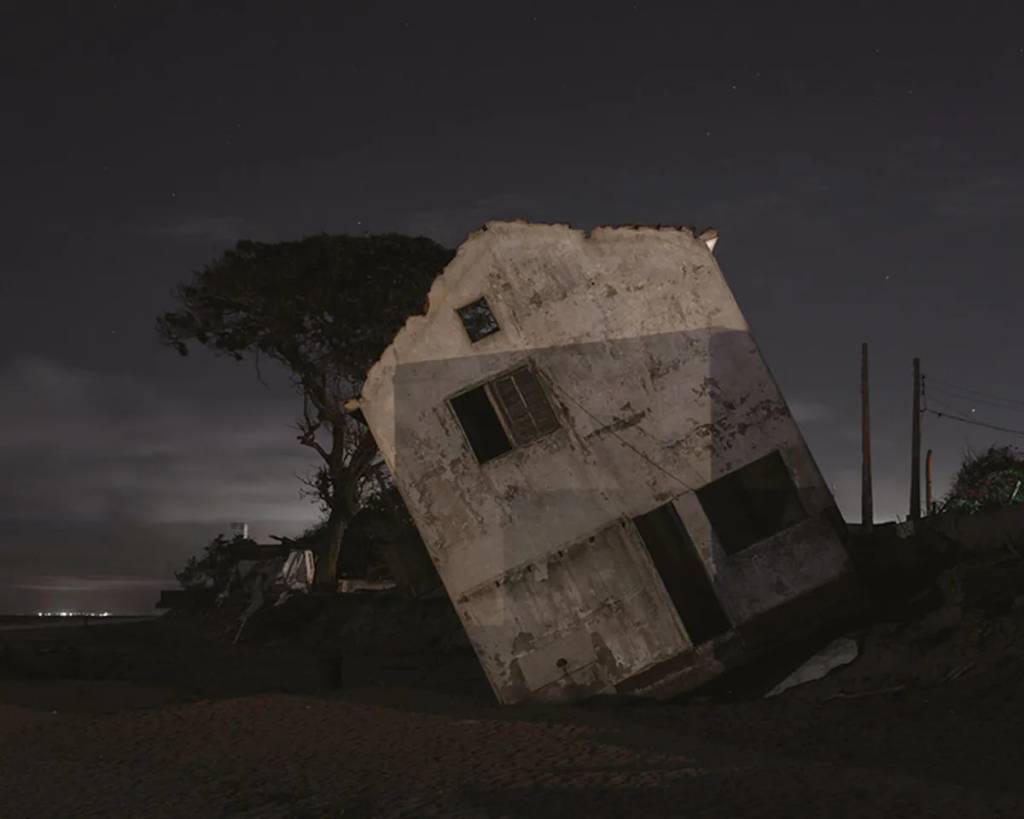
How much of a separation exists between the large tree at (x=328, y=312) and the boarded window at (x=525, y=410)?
1776 centimetres

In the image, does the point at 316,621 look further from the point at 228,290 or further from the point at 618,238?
the point at 618,238

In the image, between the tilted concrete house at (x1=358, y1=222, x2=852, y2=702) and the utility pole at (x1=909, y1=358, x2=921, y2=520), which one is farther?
the utility pole at (x1=909, y1=358, x2=921, y2=520)

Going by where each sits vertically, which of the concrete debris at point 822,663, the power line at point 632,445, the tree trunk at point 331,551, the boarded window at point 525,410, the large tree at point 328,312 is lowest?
the concrete debris at point 822,663

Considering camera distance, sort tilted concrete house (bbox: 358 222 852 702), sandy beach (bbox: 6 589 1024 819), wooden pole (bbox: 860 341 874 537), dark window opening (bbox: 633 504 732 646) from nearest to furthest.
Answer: sandy beach (bbox: 6 589 1024 819), tilted concrete house (bbox: 358 222 852 702), dark window opening (bbox: 633 504 732 646), wooden pole (bbox: 860 341 874 537)

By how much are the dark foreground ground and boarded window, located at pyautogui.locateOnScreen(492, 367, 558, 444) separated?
4064 millimetres

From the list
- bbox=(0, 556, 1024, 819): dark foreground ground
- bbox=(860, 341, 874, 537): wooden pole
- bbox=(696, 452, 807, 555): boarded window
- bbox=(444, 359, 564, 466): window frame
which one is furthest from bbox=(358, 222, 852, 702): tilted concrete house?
bbox=(860, 341, 874, 537): wooden pole

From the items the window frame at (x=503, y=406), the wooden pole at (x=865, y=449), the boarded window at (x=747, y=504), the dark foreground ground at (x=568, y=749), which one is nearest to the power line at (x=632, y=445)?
the window frame at (x=503, y=406)

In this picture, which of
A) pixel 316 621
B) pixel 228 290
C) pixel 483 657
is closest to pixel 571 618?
pixel 483 657

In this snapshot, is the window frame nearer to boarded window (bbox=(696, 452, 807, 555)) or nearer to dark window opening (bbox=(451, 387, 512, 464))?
dark window opening (bbox=(451, 387, 512, 464))

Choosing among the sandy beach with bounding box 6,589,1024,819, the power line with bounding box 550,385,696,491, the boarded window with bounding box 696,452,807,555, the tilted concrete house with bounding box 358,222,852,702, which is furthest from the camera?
the boarded window with bounding box 696,452,807,555

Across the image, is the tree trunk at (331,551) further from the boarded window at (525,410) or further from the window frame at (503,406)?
the boarded window at (525,410)

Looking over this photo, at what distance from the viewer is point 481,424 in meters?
20.2

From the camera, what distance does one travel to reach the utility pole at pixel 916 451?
104ft

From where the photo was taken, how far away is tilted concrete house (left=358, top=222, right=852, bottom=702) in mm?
17875
